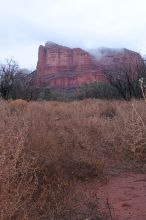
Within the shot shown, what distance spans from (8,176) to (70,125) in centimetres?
578

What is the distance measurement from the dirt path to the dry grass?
335 millimetres

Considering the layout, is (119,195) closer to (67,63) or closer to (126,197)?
(126,197)

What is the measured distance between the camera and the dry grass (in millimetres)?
4777

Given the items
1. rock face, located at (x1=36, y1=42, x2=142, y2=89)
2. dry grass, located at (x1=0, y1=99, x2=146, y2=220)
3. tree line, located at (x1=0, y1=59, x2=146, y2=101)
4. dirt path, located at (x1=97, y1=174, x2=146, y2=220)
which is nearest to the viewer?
dry grass, located at (x1=0, y1=99, x2=146, y2=220)

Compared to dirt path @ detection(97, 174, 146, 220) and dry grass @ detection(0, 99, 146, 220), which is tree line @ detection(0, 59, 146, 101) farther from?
dirt path @ detection(97, 174, 146, 220)

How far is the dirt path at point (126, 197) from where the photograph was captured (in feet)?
17.2

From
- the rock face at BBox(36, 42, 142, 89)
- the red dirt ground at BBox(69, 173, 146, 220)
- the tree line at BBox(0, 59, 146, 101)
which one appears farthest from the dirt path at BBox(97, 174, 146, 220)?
the rock face at BBox(36, 42, 142, 89)

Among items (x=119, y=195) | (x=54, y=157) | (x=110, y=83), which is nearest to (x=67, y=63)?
(x=110, y=83)

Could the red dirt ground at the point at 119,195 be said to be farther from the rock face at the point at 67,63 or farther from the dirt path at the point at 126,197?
the rock face at the point at 67,63

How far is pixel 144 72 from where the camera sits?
24.9 m

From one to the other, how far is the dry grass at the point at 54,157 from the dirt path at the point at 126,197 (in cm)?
34

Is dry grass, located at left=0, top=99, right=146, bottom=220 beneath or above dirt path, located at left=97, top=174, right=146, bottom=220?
above

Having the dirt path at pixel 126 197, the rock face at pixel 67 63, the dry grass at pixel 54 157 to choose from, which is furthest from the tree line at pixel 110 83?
the rock face at pixel 67 63

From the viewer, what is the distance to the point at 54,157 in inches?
273
